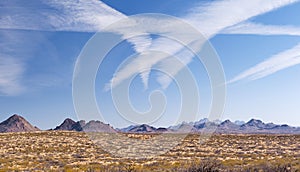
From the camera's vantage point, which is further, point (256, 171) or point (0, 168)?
point (0, 168)

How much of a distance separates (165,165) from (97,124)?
15727cm

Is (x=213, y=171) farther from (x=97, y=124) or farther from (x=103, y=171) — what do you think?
(x=97, y=124)

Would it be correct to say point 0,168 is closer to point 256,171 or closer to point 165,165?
point 165,165

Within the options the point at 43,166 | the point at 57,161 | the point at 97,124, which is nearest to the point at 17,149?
the point at 57,161

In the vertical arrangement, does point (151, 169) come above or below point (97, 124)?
below

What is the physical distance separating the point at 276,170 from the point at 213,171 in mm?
5952

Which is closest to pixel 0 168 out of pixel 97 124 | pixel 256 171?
pixel 256 171

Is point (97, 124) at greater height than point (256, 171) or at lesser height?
greater

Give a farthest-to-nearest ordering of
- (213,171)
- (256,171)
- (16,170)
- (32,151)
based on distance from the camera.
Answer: (32,151)
(16,170)
(256,171)
(213,171)

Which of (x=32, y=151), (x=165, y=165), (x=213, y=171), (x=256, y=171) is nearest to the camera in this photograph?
(x=213, y=171)

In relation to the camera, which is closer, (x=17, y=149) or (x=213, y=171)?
(x=213, y=171)

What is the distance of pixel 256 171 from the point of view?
1001 inches

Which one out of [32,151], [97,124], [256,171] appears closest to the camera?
[256,171]

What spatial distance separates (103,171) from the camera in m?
26.1
